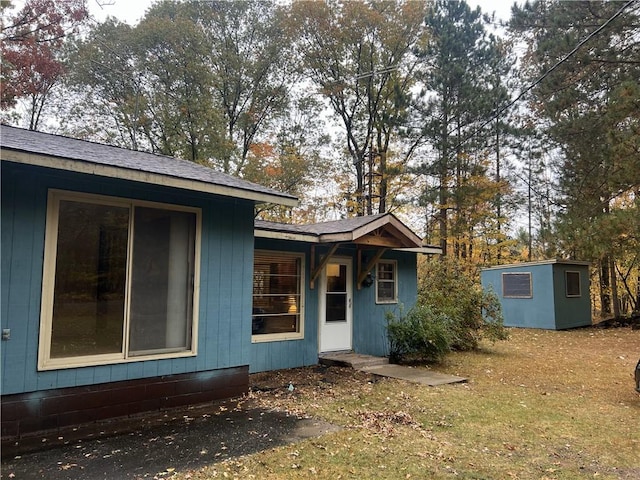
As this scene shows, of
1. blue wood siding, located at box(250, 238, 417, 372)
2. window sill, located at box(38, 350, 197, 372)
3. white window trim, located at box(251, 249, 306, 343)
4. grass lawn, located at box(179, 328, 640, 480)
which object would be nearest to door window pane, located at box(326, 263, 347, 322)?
blue wood siding, located at box(250, 238, 417, 372)

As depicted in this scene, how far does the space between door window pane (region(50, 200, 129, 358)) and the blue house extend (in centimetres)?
1

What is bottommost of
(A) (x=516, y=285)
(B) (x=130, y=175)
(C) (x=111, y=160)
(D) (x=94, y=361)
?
(D) (x=94, y=361)

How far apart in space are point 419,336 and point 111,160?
5.76 m

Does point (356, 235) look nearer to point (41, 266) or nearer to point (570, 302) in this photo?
point (41, 266)

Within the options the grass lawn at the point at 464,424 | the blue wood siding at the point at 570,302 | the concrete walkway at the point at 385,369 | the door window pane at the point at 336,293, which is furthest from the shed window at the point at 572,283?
the door window pane at the point at 336,293

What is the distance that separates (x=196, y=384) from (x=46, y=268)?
2.06 m

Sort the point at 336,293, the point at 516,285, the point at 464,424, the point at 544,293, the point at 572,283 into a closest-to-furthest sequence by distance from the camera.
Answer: the point at 464,424
the point at 336,293
the point at 544,293
the point at 572,283
the point at 516,285

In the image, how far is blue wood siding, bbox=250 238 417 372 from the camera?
7207 mm

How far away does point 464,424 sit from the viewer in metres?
4.59

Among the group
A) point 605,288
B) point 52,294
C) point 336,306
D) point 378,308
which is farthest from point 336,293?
point 605,288

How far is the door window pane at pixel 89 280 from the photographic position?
4.21 meters

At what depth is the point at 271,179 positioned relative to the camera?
57.1 ft

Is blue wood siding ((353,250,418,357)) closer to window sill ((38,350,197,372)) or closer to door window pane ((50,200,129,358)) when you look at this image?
window sill ((38,350,197,372))

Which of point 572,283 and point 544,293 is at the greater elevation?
point 572,283
